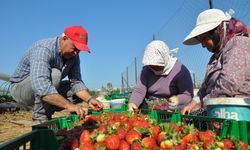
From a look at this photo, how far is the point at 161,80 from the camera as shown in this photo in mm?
4578

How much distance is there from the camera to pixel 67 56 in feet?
13.8

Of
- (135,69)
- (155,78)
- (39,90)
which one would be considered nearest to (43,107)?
(39,90)

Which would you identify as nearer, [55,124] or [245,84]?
[245,84]

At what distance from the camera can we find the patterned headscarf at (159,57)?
4.30m

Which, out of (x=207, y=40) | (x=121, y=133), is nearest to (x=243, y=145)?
(x=121, y=133)

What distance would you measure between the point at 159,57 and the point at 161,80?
39 centimetres

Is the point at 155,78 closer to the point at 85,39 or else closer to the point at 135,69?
the point at 85,39

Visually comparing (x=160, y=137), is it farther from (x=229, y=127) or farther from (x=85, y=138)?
(x=85, y=138)

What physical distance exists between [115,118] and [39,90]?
0.89 m

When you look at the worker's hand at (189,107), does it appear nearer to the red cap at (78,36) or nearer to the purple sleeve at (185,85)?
the purple sleeve at (185,85)

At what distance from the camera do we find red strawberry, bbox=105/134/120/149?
97.3 inches

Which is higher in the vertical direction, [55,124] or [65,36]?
[65,36]

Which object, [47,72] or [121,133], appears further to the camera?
[47,72]

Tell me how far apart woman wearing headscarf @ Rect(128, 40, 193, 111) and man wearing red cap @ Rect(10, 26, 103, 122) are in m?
0.83
